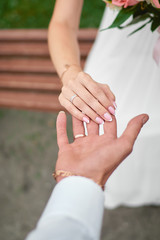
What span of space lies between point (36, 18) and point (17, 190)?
78.1 inches

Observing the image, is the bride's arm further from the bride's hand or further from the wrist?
the bride's hand

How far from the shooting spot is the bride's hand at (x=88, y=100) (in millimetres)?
1160

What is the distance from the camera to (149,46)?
5.38 feet

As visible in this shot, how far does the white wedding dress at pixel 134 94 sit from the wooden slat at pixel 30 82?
450 mm

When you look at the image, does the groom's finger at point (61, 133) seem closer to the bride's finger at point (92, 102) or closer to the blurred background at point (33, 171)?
the bride's finger at point (92, 102)

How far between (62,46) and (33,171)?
1.27 meters

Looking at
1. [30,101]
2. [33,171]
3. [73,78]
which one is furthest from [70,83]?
[33,171]

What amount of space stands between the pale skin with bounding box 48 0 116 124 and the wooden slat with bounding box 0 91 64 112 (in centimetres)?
59

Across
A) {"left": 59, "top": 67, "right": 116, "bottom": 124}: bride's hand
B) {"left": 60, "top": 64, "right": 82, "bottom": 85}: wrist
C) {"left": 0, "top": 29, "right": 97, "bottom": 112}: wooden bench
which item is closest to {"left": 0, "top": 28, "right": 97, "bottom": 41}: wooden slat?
{"left": 0, "top": 29, "right": 97, "bottom": 112}: wooden bench

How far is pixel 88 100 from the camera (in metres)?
1.19

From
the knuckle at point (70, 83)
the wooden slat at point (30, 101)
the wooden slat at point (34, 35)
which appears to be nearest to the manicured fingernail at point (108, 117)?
the knuckle at point (70, 83)

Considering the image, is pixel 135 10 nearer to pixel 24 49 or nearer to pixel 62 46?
pixel 62 46

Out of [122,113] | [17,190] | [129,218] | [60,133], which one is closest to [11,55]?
[17,190]

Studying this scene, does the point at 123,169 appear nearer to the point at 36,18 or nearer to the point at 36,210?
the point at 36,210
